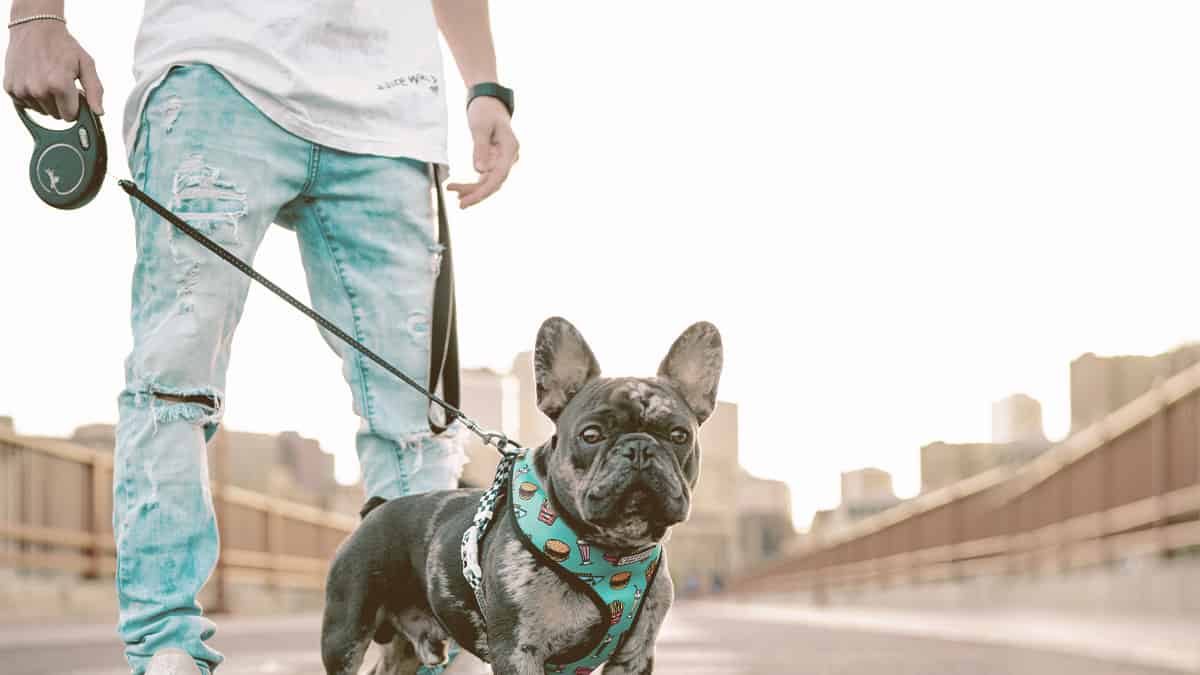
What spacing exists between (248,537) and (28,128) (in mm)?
19897

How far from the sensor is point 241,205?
3.62 metres

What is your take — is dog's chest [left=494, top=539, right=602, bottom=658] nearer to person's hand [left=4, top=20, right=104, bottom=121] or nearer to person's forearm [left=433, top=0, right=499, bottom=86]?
person's hand [left=4, top=20, right=104, bottom=121]

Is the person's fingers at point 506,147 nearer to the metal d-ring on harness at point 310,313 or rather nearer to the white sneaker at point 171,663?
the metal d-ring on harness at point 310,313

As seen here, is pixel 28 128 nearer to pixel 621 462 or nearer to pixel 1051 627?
pixel 621 462

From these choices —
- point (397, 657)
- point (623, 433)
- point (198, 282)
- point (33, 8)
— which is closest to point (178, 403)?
point (198, 282)

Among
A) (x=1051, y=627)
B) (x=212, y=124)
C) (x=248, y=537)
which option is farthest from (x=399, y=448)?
(x=248, y=537)

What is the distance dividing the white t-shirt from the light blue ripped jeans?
0.14ft

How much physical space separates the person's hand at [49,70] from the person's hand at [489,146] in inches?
40.2

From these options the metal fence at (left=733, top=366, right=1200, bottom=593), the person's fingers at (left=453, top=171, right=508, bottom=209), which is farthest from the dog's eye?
the metal fence at (left=733, top=366, right=1200, bottom=593)

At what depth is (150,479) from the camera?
3.52m

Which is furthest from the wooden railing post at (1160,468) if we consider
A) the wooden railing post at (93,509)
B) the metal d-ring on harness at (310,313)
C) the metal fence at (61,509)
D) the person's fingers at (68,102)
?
the person's fingers at (68,102)

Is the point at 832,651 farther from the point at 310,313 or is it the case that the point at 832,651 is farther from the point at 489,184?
the point at 310,313

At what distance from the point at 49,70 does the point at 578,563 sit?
63.0 inches

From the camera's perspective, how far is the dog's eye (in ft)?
10.4
